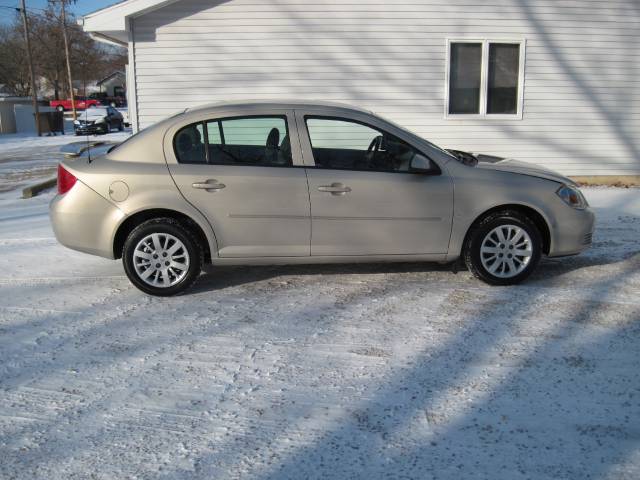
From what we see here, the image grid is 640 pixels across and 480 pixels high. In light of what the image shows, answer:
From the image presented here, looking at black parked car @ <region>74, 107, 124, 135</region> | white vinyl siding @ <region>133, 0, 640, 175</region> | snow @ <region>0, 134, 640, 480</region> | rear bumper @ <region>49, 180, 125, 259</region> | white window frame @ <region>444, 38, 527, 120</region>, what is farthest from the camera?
black parked car @ <region>74, 107, 124, 135</region>

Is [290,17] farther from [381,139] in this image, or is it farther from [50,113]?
[50,113]

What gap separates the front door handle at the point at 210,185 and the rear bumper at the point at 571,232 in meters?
2.94

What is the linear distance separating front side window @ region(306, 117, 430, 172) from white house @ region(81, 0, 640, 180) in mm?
5808

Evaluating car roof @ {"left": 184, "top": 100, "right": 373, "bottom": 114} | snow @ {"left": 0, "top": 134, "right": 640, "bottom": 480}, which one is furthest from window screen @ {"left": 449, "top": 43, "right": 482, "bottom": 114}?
car roof @ {"left": 184, "top": 100, "right": 373, "bottom": 114}

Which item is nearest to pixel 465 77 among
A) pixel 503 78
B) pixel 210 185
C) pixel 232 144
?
pixel 503 78

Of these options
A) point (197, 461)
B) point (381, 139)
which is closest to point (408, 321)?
point (381, 139)

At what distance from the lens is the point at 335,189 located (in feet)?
17.8

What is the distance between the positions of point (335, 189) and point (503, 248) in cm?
158

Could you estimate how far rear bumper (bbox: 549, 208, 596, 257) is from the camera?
5.66 m

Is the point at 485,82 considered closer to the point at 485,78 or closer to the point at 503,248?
the point at 485,78

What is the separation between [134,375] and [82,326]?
1.08m

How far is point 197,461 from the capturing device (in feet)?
10.2

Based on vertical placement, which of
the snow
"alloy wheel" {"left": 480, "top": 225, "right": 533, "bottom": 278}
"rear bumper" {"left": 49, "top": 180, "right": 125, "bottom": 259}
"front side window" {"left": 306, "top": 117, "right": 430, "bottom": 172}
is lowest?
the snow

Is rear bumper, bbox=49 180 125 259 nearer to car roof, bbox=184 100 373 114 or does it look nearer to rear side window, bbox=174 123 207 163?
rear side window, bbox=174 123 207 163
